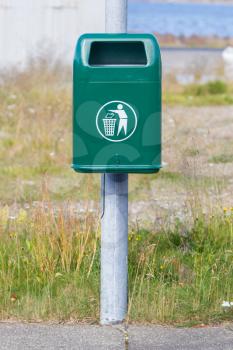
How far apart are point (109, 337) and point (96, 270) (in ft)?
2.68

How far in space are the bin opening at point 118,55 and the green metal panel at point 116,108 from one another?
0.23 metres

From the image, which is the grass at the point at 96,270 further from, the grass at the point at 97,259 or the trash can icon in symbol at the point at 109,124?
the trash can icon in symbol at the point at 109,124

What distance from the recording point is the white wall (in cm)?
1756

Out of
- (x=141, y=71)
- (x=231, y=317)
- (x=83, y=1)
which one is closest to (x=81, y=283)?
(x=231, y=317)

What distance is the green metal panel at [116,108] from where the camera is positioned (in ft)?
16.3

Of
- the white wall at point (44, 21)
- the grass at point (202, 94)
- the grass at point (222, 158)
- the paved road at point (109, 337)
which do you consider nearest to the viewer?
the paved road at point (109, 337)

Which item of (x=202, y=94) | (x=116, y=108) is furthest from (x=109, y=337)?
(x=202, y=94)

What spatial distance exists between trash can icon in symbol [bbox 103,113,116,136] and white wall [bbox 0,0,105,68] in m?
12.0

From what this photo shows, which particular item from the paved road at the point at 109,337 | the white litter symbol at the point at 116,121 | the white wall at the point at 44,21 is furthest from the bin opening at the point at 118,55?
the white wall at the point at 44,21

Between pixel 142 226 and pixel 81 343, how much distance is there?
87.4 inches

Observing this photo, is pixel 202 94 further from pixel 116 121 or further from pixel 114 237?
pixel 116 121

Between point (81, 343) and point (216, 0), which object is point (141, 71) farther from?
point (216, 0)

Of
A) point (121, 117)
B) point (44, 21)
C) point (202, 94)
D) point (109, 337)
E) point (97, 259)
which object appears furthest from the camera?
point (44, 21)

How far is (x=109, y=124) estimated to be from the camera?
4.98 m
